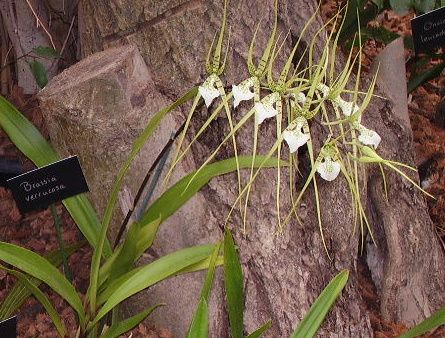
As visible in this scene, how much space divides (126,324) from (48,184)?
1.31 feet

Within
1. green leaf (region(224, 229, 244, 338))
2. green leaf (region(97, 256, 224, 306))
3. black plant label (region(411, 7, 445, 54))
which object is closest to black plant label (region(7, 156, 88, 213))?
green leaf (region(97, 256, 224, 306))

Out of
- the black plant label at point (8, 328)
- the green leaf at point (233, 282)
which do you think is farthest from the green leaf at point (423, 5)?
the black plant label at point (8, 328)

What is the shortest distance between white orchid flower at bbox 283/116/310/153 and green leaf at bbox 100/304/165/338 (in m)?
0.63

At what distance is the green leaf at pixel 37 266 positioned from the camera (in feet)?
5.76

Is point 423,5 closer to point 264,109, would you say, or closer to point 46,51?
point 264,109

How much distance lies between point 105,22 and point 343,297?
3.20 ft

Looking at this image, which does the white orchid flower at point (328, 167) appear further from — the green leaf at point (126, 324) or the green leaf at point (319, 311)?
the green leaf at point (126, 324)

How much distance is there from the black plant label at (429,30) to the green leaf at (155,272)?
3.60ft

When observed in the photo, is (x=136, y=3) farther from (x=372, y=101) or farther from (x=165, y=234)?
(x=372, y=101)

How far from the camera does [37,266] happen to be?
1.80 meters

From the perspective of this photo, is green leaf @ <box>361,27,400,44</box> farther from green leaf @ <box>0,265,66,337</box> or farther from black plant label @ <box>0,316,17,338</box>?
black plant label @ <box>0,316,17,338</box>

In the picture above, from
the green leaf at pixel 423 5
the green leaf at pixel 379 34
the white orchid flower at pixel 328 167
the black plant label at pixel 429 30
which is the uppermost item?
the green leaf at pixel 379 34

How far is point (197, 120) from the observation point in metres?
1.97

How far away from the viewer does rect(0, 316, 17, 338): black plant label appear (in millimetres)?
1799
